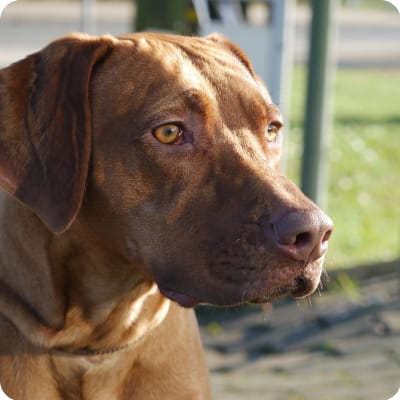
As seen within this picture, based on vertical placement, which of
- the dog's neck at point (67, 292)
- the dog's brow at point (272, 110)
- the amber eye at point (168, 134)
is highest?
the amber eye at point (168, 134)

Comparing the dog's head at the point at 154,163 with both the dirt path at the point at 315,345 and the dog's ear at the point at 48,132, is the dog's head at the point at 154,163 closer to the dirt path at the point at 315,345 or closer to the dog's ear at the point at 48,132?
the dog's ear at the point at 48,132

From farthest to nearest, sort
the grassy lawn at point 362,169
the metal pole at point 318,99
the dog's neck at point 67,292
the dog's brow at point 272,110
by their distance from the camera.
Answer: the grassy lawn at point 362,169 → the metal pole at point 318,99 → the dog's brow at point 272,110 → the dog's neck at point 67,292

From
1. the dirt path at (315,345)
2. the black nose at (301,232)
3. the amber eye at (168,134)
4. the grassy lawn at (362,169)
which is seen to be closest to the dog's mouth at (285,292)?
the black nose at (301,232)

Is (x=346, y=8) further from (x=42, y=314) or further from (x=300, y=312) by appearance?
(x=42, y=314)

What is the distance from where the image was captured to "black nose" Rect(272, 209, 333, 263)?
3168mm

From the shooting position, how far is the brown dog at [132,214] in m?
3.35

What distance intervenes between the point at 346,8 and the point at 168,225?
93.8 ft

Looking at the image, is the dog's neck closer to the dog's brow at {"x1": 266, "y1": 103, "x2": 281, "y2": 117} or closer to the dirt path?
the dog's brow at {"x1": 266, "y1": 103, "x2": 281, "y2": 117}

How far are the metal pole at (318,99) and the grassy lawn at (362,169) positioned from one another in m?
0.87

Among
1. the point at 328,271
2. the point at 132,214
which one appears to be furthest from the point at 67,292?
the point at 328,271

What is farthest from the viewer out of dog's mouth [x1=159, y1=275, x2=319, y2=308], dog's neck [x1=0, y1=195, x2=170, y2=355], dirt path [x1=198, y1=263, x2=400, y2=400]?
dirt path [x1=198, y1=263, x2=400, y2=400]

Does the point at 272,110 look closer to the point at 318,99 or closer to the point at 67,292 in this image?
the point at 67,292

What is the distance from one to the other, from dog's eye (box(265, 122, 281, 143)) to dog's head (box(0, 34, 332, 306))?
9 centimetres

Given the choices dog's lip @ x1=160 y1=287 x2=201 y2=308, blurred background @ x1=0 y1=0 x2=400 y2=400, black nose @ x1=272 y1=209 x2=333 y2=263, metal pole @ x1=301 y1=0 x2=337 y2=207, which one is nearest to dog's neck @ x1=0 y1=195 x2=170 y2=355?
dog's lip @ x1=160 y1=287 x2=201 y2=308
